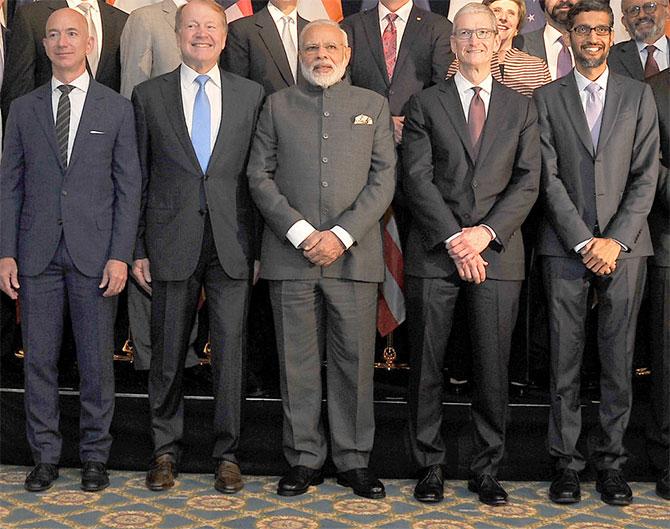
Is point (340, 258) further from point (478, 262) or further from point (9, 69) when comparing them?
point (9, 69)

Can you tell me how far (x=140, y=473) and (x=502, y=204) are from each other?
73.7 inches

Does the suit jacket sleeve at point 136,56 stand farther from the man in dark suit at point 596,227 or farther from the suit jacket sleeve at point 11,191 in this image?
the man in dark suit at point 596,227

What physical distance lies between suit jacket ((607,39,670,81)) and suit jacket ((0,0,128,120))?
2244mm

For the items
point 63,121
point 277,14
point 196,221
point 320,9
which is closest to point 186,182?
point 196,221

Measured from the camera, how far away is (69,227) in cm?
411

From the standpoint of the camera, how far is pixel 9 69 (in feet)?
14.9

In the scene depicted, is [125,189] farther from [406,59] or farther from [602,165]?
[602,165]

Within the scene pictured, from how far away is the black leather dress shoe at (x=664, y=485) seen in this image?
13.7 ft

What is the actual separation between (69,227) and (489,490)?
1.92m

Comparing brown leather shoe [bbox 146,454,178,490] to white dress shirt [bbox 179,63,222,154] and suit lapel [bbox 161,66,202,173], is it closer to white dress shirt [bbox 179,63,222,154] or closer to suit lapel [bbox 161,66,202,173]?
suit lapel [bbox 161,66,202,173]

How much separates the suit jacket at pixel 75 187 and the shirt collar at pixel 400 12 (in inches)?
48.8

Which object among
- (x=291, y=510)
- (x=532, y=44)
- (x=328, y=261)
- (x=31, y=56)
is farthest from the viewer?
(x=532, y=44)

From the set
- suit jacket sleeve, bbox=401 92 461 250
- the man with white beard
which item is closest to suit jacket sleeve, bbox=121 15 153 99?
the man with white beard

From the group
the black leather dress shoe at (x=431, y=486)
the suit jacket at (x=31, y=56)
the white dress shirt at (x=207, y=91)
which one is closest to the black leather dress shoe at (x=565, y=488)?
the black leather dress shoe at (x=431, y=486)
